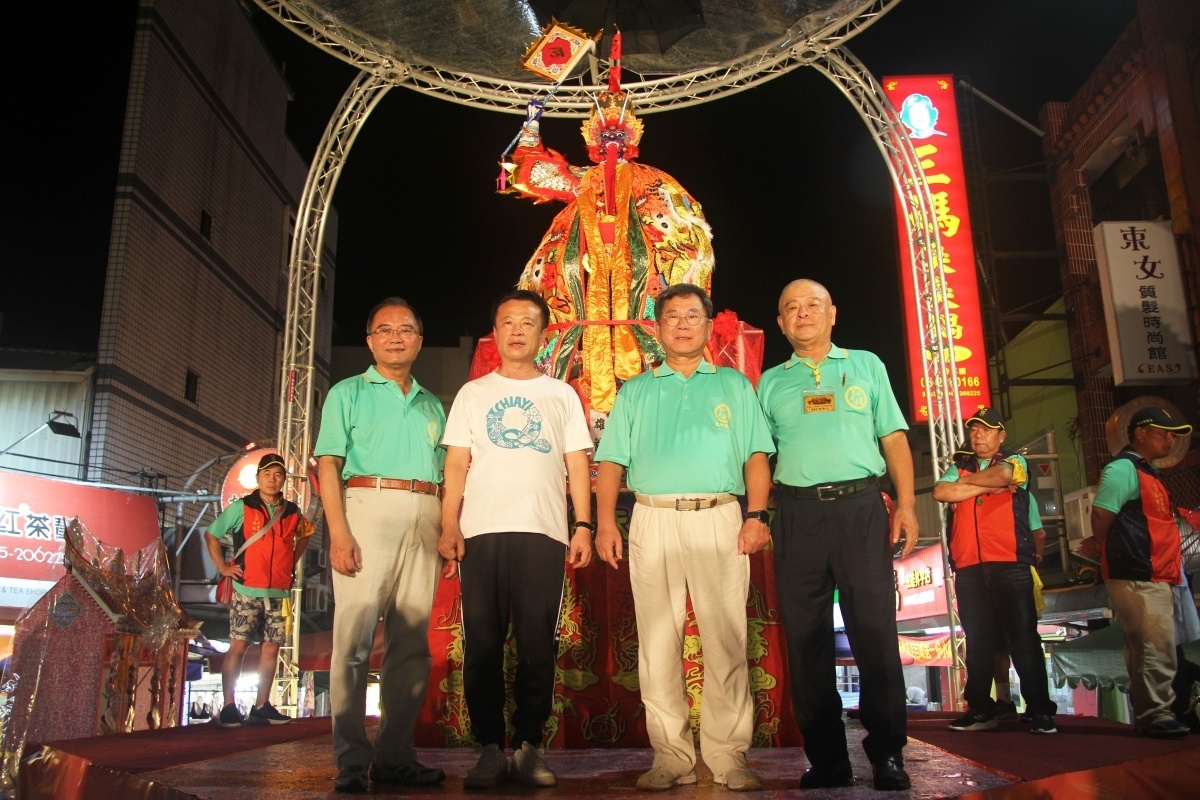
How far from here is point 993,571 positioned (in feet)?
15.0

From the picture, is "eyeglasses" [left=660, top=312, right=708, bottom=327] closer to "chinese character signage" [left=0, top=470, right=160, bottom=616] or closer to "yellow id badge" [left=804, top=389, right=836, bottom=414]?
"yellow id badge" [left=804, top=389, right=836, bottom=414]

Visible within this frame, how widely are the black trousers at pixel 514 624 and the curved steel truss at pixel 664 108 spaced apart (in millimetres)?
5122

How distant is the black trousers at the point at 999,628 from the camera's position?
4352mm

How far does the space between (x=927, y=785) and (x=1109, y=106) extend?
13.8 m

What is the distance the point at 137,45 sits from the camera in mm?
13297

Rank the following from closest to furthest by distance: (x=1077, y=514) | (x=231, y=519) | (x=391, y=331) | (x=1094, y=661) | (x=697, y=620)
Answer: (x=697, y=620), (x=391, y=331), (x=231, y=519), (x=1094, y=661), (x=1077, y=514)

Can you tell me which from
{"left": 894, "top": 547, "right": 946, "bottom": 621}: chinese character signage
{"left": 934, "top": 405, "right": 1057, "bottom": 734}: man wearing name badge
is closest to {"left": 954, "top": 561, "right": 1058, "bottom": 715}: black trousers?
{"left": 934, "top": 405, "right": 1057, "bottom": 734}: man wearing name badge

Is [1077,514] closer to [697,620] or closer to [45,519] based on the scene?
[697,620]

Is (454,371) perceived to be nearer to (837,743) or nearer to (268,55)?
(268,55)

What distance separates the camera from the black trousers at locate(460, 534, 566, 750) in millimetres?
3010

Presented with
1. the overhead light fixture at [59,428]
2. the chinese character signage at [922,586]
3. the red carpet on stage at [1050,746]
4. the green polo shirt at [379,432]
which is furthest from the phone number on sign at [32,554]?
the chinese character signage at [922,586]

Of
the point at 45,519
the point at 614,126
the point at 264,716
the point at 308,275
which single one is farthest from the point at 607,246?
the point at 45,519

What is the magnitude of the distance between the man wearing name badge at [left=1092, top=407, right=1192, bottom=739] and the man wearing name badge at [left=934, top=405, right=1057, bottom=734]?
1.16ft

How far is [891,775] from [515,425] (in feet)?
5.20
